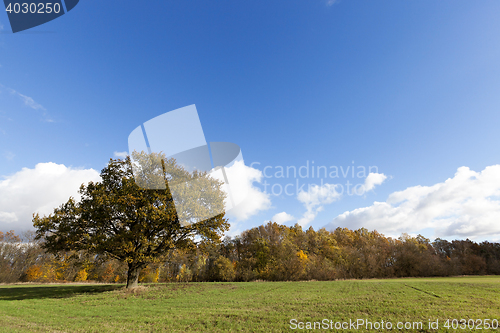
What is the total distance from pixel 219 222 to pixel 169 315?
11299mm

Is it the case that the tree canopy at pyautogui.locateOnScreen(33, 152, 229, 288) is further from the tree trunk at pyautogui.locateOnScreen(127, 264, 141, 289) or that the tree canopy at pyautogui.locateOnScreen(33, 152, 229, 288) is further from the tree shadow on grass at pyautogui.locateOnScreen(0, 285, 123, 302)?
the tree shadow on grass at pyautogui.locateOnScreen(0, 285, 123, 302)

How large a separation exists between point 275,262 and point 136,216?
34545mm

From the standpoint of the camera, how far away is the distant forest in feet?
151

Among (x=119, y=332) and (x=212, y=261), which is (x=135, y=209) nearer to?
(x=119, y=332)

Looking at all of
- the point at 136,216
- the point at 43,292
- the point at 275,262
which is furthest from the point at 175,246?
the point at 275,262

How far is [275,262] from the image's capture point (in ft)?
154

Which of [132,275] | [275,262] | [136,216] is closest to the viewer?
[136,216]

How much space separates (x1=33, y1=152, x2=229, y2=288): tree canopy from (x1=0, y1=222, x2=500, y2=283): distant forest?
20.0m

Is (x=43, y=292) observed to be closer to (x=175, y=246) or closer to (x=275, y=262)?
(x=175, y=246)

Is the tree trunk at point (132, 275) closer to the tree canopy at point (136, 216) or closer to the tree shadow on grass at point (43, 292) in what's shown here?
the tree canopy at point (136, 216)

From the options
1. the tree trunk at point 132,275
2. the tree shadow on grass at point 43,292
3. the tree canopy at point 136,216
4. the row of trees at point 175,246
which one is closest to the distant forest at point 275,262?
the row of trees at point 175,246

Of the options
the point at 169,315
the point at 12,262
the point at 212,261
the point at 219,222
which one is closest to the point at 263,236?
the point at 212,261

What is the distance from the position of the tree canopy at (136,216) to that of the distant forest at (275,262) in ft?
65.5

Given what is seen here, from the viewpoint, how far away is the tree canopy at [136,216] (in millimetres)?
18469
